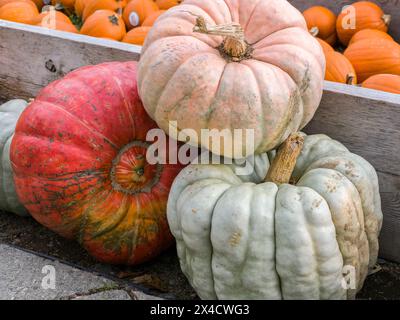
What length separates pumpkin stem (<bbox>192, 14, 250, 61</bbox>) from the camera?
1626 millimetres

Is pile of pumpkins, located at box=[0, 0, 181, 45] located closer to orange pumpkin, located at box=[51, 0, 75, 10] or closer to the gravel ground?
orange pumpkin, located at box=[51, 0, 75, 10]

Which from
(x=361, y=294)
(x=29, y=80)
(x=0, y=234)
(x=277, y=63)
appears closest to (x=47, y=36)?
(x=29, y=80)

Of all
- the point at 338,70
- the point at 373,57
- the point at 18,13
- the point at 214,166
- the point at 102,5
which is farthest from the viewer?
the point at 102,5

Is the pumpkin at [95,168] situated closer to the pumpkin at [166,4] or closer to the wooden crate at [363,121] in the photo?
the wooden crate at [363,121]

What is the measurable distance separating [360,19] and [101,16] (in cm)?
155

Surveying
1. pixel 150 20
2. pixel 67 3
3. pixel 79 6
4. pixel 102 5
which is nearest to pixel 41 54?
pixel 150 20

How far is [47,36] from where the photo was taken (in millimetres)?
2646

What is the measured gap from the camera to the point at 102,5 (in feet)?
11.1

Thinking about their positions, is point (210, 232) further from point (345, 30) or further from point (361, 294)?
point (345, 30)

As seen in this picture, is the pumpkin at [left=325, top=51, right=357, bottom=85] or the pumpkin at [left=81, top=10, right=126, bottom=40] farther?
the pumpkin at [left=81, top=10, right=126, bottom=40]

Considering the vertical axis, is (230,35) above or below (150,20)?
above

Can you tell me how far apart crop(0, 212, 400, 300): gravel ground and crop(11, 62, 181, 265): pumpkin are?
88 mm

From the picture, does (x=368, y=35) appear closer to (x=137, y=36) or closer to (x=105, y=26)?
(x=137, y=36)

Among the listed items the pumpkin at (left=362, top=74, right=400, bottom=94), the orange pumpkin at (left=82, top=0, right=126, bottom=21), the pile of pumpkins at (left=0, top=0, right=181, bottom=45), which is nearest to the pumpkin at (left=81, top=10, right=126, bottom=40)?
the pile of pumpkins at (left=0, top=0, right=181, bottom=45)
